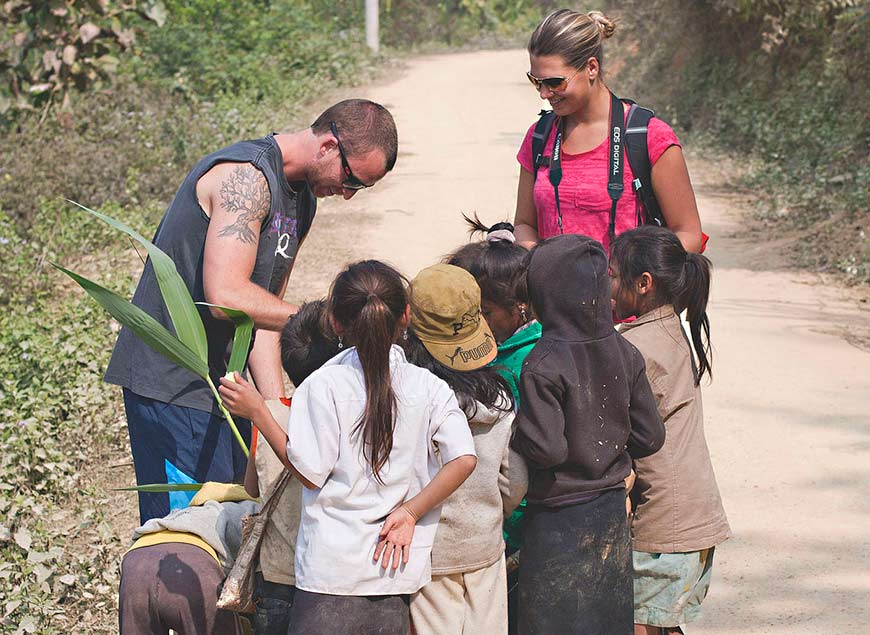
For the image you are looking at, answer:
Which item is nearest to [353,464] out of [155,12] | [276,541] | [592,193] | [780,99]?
[276,541]

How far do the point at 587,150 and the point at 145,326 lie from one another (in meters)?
1.60

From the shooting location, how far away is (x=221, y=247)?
3.17 m

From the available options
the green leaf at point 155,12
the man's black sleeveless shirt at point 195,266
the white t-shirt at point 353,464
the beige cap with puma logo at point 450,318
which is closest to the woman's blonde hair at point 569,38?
the man's black sleeveless shirt at point 195,266

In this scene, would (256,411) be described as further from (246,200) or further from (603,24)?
(603,24)

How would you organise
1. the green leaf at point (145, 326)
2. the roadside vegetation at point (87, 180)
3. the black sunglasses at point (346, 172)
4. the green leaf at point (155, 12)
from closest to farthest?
the green leaf at point (145, 326), the black sunglasses at point (346, 172), the roadside vegetation at point (87, 180), the green leaf at point (155, 12)

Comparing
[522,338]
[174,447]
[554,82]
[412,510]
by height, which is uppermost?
[554,82]

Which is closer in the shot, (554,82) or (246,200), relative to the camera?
(246,200)

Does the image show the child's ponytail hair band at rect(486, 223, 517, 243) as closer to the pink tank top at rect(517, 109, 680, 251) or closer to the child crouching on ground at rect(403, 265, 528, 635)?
the pink tank top at rect(517, 109, 680, 251)

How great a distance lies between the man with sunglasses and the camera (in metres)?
3.20

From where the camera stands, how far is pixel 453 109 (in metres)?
17.7

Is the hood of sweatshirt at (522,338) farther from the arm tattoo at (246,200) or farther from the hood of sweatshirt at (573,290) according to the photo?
the arm tattoo at (246,200)

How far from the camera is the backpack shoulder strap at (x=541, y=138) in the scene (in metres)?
3.67

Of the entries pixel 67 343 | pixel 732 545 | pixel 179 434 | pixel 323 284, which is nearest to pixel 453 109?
pixel 323 284

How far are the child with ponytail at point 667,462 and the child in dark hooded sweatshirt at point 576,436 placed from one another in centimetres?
22
